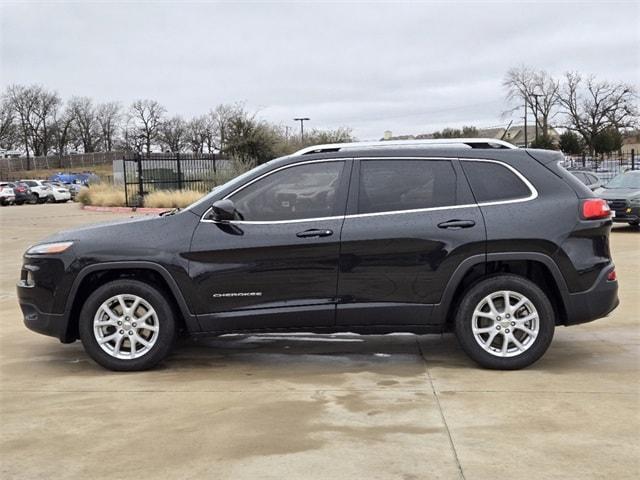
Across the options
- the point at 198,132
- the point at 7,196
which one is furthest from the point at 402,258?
the point at 198,132

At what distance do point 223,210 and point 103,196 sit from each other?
2844 cm

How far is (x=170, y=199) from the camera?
91.6 feet

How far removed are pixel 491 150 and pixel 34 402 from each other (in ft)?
13.5

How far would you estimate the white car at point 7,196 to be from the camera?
4194cm

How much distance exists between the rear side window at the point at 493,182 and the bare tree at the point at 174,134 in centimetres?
10023

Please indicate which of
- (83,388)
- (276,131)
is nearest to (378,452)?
(83,388)

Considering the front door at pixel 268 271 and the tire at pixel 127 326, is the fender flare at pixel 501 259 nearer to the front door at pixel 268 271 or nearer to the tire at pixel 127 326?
the front door at pixel 268 271

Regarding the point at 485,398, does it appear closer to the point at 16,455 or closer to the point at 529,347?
the point at 529,347

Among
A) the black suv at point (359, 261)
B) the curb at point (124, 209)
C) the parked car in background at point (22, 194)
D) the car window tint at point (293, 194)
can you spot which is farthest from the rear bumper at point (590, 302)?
the parked car in background at point (22, 194)

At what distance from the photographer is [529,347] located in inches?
207

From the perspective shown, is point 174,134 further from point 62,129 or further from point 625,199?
point 625,199

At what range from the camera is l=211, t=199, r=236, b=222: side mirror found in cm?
526

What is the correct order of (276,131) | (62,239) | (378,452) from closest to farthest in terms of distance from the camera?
(378,452) < (62,239) < (276,131)

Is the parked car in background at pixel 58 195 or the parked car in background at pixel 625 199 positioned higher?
the parked car in background at pixel 58 195
